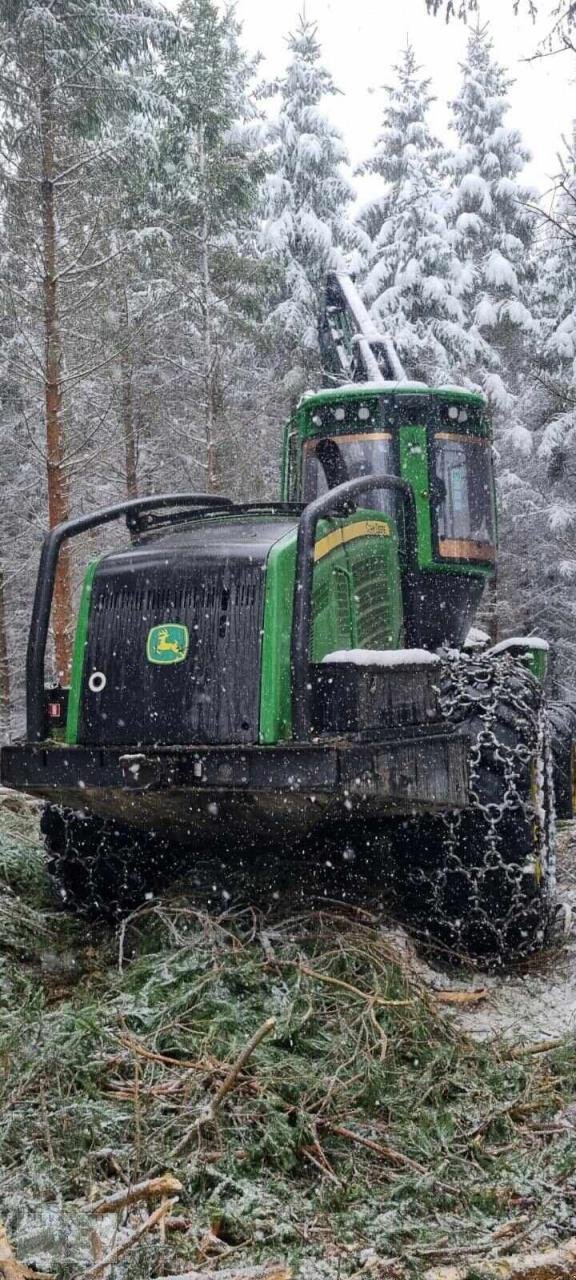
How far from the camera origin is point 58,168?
1333 centimetres

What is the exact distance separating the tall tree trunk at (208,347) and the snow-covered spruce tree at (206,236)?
18 millimetres

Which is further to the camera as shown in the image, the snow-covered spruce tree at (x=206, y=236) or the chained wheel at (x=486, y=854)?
the snow-covered spruce tree at (x=206, y=236)

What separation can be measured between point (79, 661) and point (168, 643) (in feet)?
1.62

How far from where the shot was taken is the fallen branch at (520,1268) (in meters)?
2.74

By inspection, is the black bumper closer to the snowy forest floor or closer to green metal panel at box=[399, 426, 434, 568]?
the snowy forest floor

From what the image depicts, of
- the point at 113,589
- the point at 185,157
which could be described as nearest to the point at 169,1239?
the point at 113,589

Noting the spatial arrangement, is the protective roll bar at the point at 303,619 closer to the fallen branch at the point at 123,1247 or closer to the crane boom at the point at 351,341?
the fallen branch at the point at 123,1247

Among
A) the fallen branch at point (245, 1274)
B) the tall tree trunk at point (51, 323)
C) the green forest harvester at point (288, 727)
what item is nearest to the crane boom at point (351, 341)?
the green forest harvester at point (288, 727)

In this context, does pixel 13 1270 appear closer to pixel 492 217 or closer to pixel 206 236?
pixel 206 236

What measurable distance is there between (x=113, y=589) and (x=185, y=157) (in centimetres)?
1819

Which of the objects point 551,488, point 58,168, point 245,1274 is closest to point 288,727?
point 245,1274

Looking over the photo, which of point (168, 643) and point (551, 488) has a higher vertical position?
point (551, 488)

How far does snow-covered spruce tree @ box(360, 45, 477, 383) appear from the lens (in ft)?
73.8

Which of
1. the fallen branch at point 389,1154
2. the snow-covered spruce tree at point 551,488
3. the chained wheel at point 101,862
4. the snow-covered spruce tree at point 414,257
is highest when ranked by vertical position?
the snow-covered spruce tree at point 414,257
